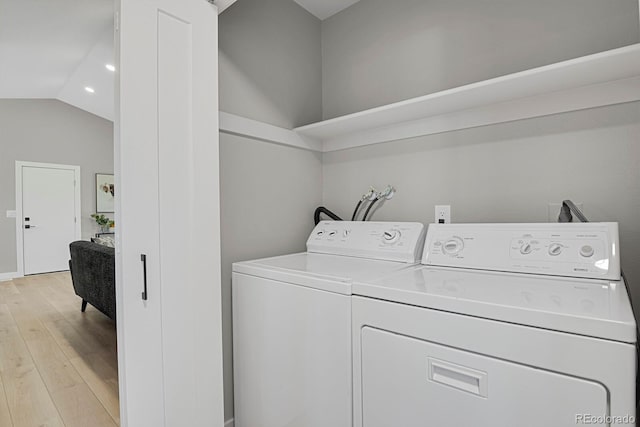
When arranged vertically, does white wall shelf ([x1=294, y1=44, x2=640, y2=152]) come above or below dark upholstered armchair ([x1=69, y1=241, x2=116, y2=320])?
above

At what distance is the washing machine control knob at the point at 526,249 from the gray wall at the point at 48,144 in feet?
24.0

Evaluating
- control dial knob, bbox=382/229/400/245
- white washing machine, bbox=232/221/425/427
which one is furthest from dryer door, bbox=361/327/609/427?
control dial knob, bbox=382/229/400/245

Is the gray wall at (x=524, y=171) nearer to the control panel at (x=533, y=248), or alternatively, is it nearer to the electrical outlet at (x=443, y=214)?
the electrical outlet at (x=443, y=214)

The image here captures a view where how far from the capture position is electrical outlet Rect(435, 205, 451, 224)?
5.31 feet

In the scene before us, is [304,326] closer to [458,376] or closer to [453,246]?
[458,376]

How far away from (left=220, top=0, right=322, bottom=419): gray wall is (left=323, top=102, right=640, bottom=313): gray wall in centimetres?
44

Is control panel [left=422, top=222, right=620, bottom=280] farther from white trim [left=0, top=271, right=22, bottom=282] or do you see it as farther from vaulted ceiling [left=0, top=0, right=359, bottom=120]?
white trim [left=0, top=271, right=22, bottom=282]

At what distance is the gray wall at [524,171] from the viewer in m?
1.21

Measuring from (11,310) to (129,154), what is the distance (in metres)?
4.15

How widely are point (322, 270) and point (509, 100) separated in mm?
1121

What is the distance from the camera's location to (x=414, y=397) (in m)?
0.91

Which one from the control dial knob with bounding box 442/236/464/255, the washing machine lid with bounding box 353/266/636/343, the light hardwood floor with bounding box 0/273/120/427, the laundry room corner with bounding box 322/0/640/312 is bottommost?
the light hardwood floor with bounding box 0/273/120/427

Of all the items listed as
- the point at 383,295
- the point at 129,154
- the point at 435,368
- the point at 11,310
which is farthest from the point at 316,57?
the point at 11,310

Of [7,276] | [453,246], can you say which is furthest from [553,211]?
[7,276]
